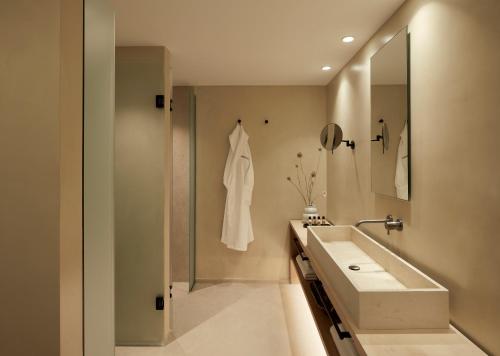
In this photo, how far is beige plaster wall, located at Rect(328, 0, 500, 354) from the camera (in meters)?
1.28

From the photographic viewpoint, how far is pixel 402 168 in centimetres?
202

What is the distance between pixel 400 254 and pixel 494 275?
2.67ft

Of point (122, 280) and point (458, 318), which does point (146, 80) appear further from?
point (458, 318)

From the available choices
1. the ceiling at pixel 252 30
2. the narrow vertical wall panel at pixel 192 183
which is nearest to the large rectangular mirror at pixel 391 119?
the ceiling at pixel 252 30

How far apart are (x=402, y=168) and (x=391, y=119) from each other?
34 cm

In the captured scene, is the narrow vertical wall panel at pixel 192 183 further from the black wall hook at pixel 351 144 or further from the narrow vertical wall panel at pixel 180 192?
the black wall hook at pixel 351 144

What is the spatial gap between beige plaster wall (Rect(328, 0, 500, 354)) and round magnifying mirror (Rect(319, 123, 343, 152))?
1.15m

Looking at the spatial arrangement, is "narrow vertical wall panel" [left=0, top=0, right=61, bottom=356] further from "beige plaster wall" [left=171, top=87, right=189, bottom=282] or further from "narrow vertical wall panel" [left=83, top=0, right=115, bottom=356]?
"beige plaster wall" [left=171, top=87, right=189, bottom=282]

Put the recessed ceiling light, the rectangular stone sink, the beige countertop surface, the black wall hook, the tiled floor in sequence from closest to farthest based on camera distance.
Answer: the beige countertop surface → the rectangular stone sink → the recessed ceiling light → the tiled floor → the black wall hook

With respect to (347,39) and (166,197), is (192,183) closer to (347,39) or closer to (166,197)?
(166,197)

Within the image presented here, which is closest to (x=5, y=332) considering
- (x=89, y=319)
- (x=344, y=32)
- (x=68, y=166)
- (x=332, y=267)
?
(x=89, y=319)

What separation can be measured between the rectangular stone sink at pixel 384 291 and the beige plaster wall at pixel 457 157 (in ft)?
0.35

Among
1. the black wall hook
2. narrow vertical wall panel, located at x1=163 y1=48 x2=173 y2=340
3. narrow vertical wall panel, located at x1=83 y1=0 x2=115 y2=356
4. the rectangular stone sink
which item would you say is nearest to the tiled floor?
narrow vertical wall panel, located at x1=163 y1=48 x2=173 y2=340

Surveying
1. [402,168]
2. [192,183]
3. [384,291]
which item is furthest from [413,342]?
[192,183]
